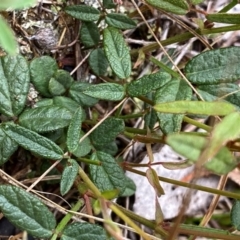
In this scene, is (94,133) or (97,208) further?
(94,133)

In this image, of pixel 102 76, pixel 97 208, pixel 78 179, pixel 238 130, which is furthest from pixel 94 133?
pixel 238 130

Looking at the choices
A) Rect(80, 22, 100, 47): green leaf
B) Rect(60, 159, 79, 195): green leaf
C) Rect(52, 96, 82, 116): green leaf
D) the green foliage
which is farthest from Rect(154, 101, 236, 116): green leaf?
Rect(80, 22, 100, 47): green leaf

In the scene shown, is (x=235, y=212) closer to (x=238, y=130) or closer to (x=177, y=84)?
Answer: (x=177, y=84)

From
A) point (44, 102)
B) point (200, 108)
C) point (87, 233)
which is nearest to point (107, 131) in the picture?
point (44, 102)

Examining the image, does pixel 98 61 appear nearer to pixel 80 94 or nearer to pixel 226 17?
pixel 80 94

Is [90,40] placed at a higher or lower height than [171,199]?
higher

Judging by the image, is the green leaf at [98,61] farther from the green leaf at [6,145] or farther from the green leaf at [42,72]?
the green leaf at [6,145]
